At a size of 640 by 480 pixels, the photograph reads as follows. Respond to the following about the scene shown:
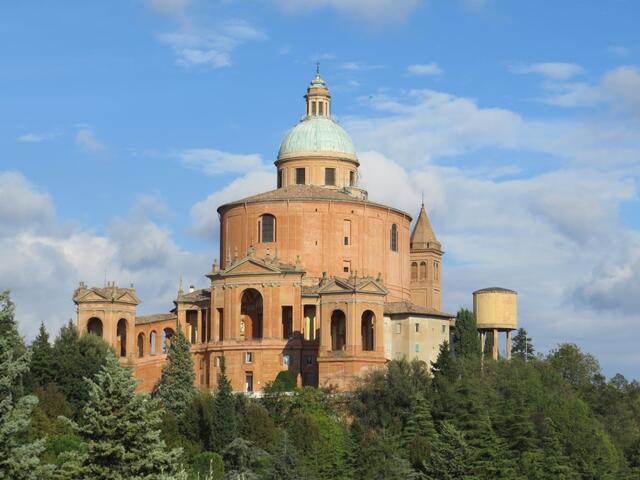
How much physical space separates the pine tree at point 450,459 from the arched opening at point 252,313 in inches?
751

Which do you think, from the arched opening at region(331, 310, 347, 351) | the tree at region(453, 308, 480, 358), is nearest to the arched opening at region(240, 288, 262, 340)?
the arched opening at region(331, 310, 347, 351)

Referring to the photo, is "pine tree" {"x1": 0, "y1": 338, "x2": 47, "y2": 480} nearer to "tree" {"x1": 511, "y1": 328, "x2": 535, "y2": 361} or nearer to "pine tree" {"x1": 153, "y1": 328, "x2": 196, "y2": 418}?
"pine tree" {"x1": 153, "y1": 328, "x2": 196, "y2": 418}

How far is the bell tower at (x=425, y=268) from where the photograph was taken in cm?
9888

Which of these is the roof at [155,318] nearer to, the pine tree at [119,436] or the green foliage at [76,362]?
the green foliage at [76,362]

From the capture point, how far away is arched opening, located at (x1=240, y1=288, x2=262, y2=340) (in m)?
88.6

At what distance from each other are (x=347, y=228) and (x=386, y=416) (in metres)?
17.7

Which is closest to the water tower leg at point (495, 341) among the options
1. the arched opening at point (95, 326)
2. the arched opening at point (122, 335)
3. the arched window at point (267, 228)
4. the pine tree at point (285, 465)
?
the arched window at point (267, 228)

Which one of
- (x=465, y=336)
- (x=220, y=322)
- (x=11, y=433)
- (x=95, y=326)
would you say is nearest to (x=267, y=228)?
(x=220, y=322)

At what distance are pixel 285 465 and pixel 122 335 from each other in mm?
29486

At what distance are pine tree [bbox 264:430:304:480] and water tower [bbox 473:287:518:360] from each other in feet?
93.5

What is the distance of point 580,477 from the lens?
76.1 meters

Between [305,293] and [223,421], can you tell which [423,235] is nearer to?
[305,293]

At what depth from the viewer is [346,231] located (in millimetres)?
91750

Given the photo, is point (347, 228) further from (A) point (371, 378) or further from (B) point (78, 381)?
(B) point (78, 381)
